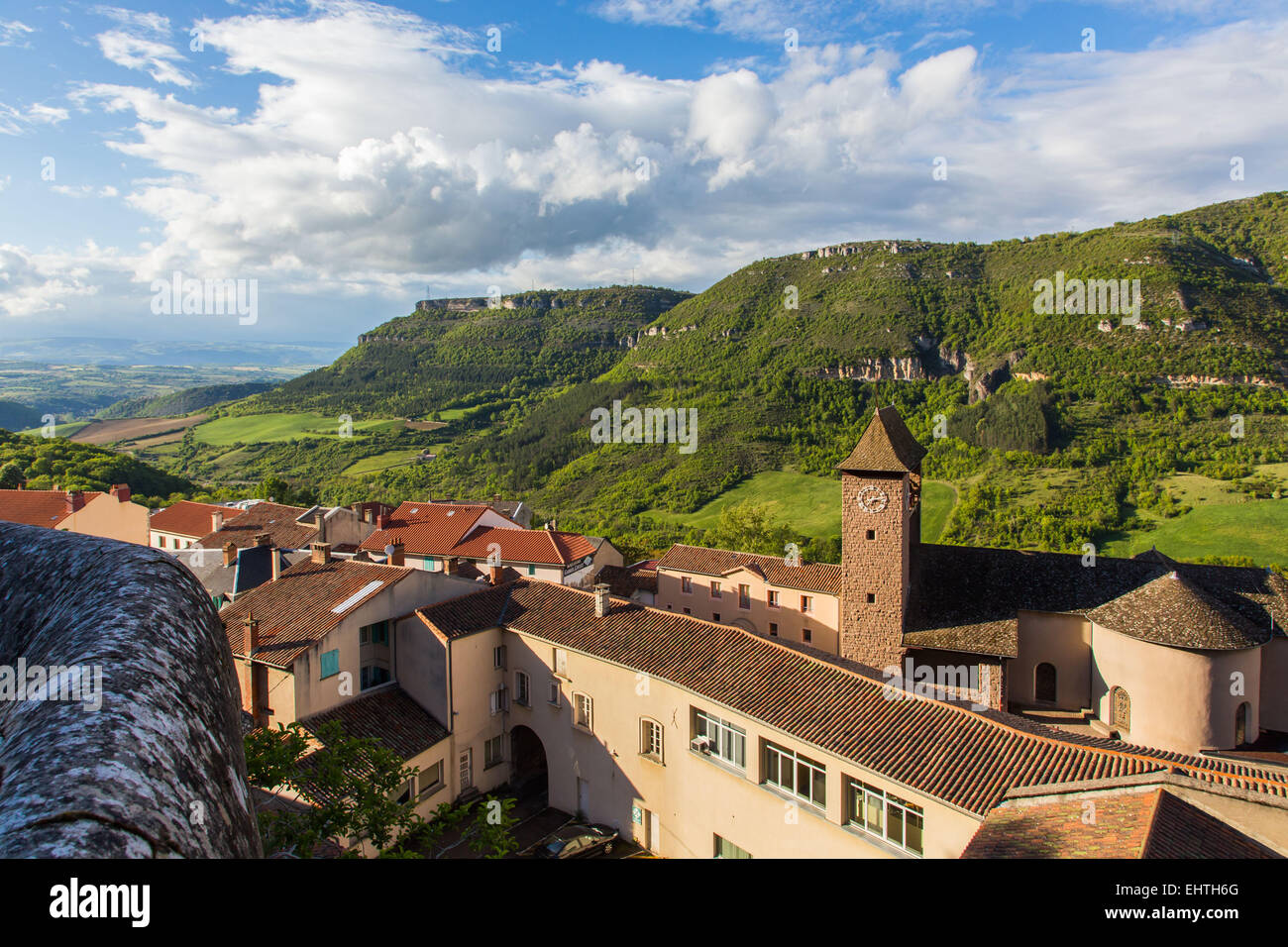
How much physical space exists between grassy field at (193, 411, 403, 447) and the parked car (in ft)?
418

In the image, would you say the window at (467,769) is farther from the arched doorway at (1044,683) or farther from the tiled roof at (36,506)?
the tiled roof at (36,506)

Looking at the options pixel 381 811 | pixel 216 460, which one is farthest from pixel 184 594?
pixel 216 460

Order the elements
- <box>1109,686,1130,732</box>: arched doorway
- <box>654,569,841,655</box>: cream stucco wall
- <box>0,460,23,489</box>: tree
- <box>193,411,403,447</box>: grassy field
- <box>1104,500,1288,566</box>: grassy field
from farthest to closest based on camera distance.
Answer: <box>193,411,403,447</box>: grassy field < <box>1104,500,1288,566</box>: grassy field < <box>0,460,23,489</box>: tree < <box>654,569,841,655</box>: cream stucco wall < <box>1109,686,1130,732</box>: arched doorway

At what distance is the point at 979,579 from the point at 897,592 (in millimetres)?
4290

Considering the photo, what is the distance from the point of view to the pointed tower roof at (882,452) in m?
31.6

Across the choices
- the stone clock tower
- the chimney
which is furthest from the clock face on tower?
the chimney

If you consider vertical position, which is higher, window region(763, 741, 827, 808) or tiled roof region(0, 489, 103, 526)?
tiled roof region(0, 489, 103, 526)

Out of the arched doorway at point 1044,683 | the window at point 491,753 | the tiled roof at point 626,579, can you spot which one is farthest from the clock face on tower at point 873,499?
the tiled roof at point 626,579

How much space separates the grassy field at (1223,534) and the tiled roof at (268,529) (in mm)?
63267

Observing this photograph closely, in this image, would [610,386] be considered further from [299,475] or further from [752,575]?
[752,575]

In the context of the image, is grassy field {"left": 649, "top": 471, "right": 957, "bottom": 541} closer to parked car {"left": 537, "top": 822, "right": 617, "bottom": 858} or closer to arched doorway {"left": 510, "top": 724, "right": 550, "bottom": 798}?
arched doorway {"left": 510, "top": 724, "right": 550, "bottom": 798}

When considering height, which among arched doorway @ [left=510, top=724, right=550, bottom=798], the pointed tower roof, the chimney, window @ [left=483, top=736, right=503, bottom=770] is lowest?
arched doorway @ [left=510, top=724, right=550, bottom=798]

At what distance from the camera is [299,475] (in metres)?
120

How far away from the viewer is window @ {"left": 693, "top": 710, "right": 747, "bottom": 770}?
19906 millimetres
